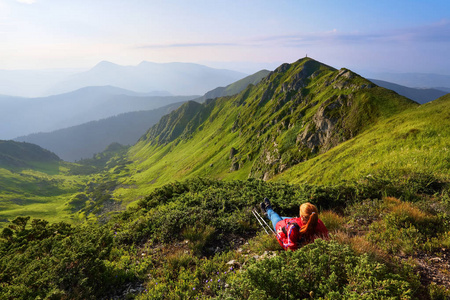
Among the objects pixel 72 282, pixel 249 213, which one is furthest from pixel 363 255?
pixel 72 282

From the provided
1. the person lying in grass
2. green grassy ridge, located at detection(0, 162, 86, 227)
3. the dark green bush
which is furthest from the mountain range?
green grassy ridge, located at detection(0, 162, 86, 227)

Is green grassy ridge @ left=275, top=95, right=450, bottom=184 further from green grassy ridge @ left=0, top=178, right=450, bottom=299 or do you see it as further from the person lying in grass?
the person lying in grass

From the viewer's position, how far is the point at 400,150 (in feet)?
81.3

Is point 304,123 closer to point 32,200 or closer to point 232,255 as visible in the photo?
point 232,255

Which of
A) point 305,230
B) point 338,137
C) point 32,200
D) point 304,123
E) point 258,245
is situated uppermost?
point 304,123

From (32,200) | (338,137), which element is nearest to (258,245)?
(338,137)

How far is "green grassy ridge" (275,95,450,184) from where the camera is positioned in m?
19.3

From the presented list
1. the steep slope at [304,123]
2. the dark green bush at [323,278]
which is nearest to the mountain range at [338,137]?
the steep slope at [304,123]

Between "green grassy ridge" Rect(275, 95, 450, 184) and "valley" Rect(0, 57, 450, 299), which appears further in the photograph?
"green grassy ridge" Rect(275, 95, 450, 184)

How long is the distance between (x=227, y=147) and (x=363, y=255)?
4577 inches

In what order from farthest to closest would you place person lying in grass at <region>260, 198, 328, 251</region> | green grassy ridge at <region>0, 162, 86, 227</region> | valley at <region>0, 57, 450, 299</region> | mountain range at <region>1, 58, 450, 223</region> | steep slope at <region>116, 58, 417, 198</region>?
green grassy ridge at <region>0, 162, 86, 227</region> → steep slope at <region>116, 58, 417, 198</region> → mountain range at <region>1, 58, 450, 223</region> → person lying in grass at <region>260, 198, 328, 251</region> → valley at <region>0, 57, 450, 299</region>

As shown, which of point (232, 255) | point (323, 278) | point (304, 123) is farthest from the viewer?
point (304, 123)

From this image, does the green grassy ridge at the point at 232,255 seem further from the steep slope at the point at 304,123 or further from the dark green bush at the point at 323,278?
the steep slope at the point at 304,123

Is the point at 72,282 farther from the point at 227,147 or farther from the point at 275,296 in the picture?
the point at 227,147
